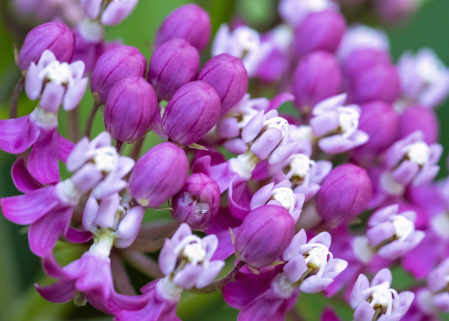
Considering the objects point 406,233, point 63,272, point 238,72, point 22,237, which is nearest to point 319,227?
point 406,233

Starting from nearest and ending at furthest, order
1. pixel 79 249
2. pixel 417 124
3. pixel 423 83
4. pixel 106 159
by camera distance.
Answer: pixel 106 159 < pixel 79 249 < pixel 417 124 < pixel 423 83

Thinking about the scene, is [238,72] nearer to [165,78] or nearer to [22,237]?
[165,78]

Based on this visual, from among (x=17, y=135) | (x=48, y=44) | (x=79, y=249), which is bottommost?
(x=79, y=249)

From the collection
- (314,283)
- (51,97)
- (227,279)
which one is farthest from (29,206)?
(314,283)

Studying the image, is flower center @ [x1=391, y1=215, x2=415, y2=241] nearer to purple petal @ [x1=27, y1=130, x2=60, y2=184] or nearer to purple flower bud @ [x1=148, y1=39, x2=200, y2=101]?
purple flower bud @ [x1=148, y1=39, x2=200, y2=101]

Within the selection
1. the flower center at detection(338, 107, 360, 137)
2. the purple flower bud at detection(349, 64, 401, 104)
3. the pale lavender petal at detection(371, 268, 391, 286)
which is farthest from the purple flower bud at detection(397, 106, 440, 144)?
the pale lavender petal at detection(371, 268, 391, 286)

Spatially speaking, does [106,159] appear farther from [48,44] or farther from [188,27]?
[188,27]

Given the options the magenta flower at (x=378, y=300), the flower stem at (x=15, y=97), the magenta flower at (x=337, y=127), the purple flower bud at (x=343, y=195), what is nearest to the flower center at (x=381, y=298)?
the magenta flower at (x=378, y=300)
